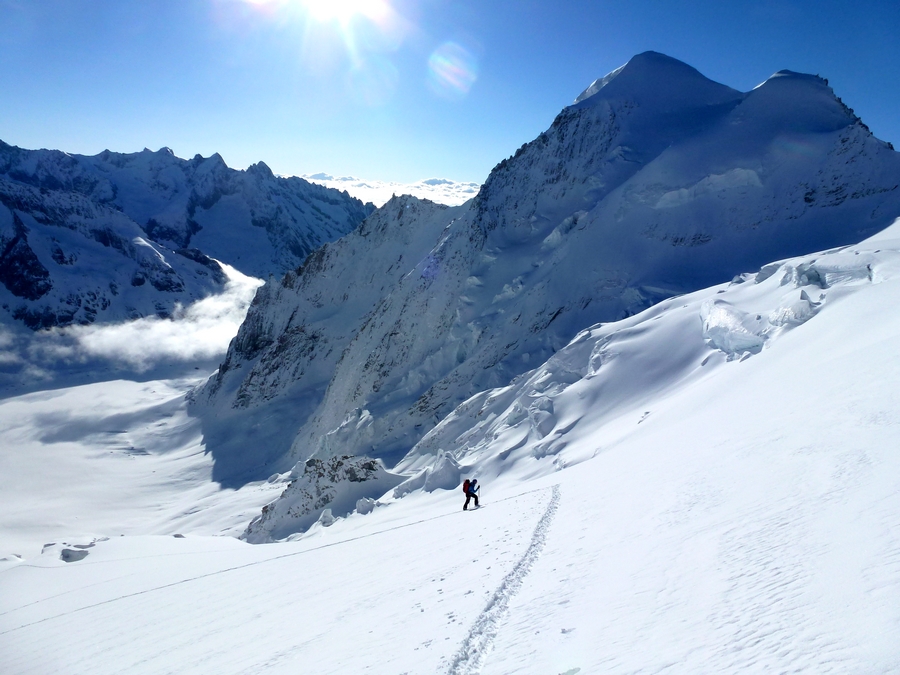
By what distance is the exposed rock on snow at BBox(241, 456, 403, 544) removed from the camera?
33312 millimetres

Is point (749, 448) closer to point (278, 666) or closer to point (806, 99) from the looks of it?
point (278, 666)

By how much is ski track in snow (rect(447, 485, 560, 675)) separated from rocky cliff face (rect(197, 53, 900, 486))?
29.2 m

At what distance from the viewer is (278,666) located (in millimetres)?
8805

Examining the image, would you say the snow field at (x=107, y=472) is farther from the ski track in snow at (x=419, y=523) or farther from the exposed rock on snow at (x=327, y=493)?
the ski track in snow at (x=419, y=523)

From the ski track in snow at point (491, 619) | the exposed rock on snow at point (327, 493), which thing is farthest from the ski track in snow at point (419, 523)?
the exposed rock on snow at point (327, 493)

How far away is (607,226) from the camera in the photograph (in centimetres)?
4328

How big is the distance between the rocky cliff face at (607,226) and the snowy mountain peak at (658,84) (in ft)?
0.59

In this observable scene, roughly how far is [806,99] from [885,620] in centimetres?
5136

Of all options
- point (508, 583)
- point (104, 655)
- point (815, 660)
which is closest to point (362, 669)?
point (508, 583)

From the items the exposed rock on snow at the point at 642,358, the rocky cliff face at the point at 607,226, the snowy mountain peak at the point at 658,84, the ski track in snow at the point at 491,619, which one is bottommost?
the ski track in snow at the point at 491,619

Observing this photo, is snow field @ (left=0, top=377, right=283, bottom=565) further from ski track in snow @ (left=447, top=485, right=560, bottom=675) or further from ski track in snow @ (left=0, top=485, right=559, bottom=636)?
ski track in snow @ (left=447, top=485, right=560, bottom=675)

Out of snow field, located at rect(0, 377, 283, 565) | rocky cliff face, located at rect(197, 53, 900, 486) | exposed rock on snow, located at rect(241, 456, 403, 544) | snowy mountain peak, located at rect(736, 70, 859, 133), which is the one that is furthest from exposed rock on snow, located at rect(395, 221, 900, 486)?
snow field, located at rect(0, 377, 283, 565)

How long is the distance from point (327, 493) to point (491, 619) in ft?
91.6

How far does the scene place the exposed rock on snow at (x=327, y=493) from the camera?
1312 inches
